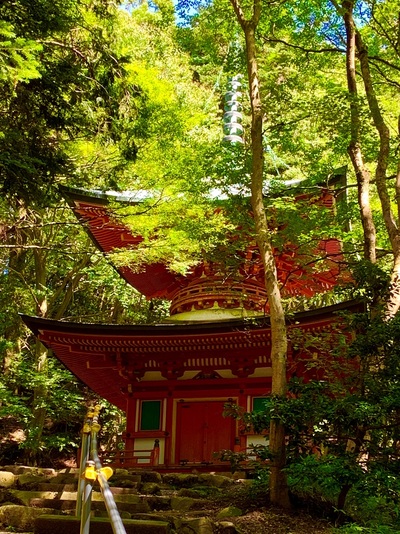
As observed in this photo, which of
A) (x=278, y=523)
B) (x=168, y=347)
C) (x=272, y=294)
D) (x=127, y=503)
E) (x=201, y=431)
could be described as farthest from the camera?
(x=201, y=431)

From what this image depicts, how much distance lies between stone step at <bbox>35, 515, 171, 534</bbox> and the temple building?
5529 mm

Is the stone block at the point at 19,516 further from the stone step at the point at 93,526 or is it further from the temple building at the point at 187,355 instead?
the temple building at the point at 187,355

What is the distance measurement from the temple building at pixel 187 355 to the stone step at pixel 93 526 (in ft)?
18.1

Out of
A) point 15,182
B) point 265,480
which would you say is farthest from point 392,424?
point 15,182

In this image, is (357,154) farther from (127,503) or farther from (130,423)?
(130,423)

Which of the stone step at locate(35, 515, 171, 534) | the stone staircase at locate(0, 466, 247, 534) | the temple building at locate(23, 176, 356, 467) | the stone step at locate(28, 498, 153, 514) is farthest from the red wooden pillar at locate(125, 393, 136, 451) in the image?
the stone step at locate(35, 515, 171, 534)

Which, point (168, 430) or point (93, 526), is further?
point (168, 430)

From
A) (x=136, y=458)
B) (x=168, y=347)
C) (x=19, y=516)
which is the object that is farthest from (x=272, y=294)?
(x=136, y=458)

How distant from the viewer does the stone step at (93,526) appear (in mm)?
4570

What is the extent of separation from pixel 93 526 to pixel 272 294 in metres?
3.53

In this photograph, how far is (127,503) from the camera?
645 cm

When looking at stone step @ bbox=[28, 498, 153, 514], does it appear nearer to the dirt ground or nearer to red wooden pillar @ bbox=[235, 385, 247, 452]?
the dirt ground

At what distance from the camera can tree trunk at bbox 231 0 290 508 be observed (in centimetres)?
652

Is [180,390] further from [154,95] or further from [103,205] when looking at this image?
[154,95]
